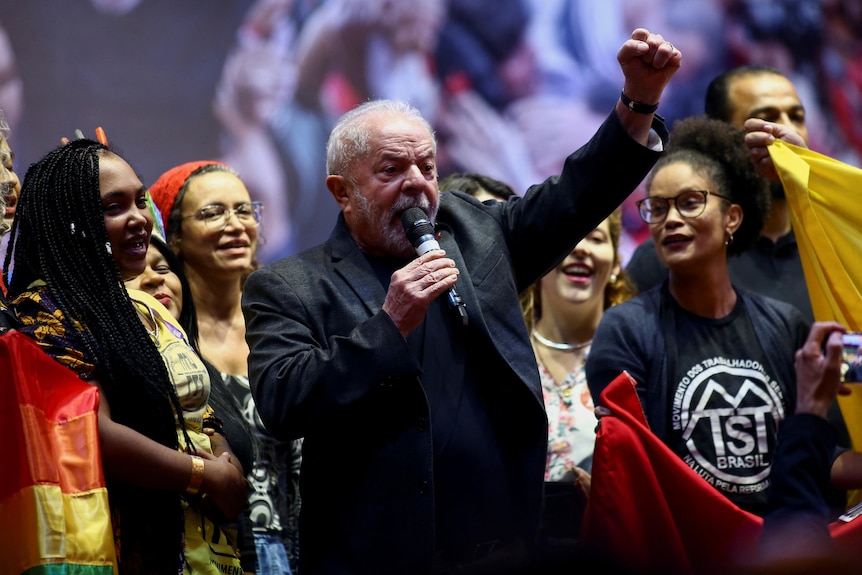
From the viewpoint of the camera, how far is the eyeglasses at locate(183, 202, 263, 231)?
3623 mm

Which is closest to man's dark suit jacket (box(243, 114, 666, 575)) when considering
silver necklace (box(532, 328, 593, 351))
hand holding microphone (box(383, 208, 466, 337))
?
hand holding microphone (box(383, 208, 466, 337))

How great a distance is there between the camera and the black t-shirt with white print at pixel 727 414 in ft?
9.77

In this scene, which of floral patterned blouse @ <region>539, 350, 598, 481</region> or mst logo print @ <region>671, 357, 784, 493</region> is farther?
floral patterned blouse @ <region>539, 350, 598, 481</region>

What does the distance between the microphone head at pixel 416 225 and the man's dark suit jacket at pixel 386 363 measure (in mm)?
142

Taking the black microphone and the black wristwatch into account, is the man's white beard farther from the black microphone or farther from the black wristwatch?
the black wristwatch

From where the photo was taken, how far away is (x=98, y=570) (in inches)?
86.4

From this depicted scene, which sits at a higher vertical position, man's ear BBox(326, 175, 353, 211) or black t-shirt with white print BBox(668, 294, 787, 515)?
man's ear BBox(326, 175, 353, 211)

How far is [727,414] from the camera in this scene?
3012 millimetres

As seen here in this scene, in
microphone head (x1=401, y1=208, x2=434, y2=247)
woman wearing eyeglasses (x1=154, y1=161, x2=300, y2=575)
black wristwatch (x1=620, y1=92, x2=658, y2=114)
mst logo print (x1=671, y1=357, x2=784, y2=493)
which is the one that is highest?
woman wearing eyeglasses (x1=154, y1=161, x2=300, y2=575)

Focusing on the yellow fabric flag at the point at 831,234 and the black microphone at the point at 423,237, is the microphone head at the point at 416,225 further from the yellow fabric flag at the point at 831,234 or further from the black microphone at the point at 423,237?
the yellow fabric flag at the point at 831,234

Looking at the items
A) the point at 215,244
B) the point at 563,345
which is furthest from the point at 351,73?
the point at 563,345

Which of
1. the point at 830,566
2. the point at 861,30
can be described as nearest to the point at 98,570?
the point at 830,566

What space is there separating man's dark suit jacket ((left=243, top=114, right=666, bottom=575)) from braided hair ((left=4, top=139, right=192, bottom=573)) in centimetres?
25

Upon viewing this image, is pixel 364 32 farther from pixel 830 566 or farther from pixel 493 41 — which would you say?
pixel 830 566
